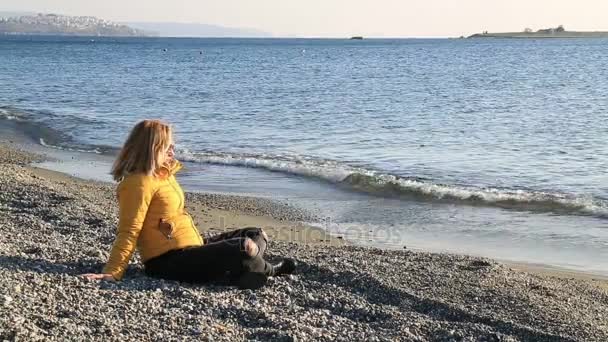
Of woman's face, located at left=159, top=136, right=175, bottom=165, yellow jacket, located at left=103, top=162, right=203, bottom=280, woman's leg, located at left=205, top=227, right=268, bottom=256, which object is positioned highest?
woman's face, located at left=159, top=136, right=175, bottom=165

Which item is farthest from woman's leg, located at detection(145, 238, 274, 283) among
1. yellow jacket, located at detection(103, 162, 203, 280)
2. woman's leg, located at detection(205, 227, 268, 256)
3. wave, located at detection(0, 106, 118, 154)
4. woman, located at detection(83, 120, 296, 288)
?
wave, located at detection(0, 106, 118, 154)

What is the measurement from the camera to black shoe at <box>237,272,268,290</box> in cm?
712

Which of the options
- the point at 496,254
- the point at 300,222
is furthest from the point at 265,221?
the point at 496,254

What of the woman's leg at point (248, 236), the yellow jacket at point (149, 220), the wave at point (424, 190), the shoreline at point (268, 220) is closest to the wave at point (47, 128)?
the wave at point (424, 190)

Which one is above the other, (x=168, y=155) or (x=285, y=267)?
(x=168, y=155)

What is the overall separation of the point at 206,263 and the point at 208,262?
23 millimetres

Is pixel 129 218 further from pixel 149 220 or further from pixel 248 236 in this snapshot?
pixel 248 236

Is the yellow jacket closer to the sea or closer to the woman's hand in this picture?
the woman's hand

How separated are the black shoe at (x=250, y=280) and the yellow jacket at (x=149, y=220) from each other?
565 millimetres

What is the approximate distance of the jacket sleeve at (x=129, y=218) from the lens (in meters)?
6.83

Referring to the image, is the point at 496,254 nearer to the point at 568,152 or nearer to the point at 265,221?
the point at 265,221

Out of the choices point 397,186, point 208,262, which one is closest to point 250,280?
point 208,262

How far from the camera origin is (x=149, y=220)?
277 inches

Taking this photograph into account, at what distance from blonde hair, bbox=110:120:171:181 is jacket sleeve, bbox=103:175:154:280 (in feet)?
0.31
